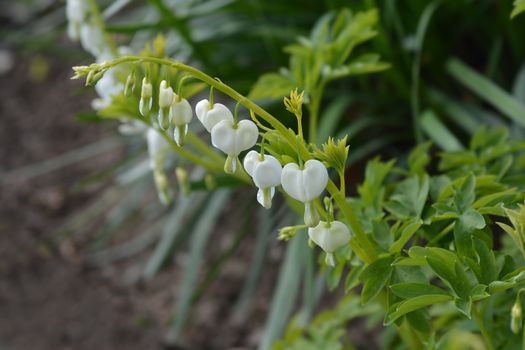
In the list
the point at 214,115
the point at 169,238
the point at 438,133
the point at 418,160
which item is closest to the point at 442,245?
the point at 418,160

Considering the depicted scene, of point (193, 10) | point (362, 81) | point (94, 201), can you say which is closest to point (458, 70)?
point (362, 81)

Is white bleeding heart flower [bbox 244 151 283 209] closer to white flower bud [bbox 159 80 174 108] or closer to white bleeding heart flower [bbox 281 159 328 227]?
white bleeding heart flower [bbox 281 159 328 227]

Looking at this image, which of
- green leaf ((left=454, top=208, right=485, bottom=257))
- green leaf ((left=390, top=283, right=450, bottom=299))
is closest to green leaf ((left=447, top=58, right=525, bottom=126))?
green leaf ((left=454, top=208, right=485, bottom=257))

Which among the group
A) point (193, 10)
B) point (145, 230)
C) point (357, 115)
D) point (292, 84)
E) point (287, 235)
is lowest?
point (145, 230)

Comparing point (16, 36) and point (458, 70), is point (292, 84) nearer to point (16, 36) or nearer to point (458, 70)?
point (458, 70)

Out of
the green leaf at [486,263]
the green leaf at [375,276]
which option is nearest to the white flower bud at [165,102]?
the green leaf at [375,276]
